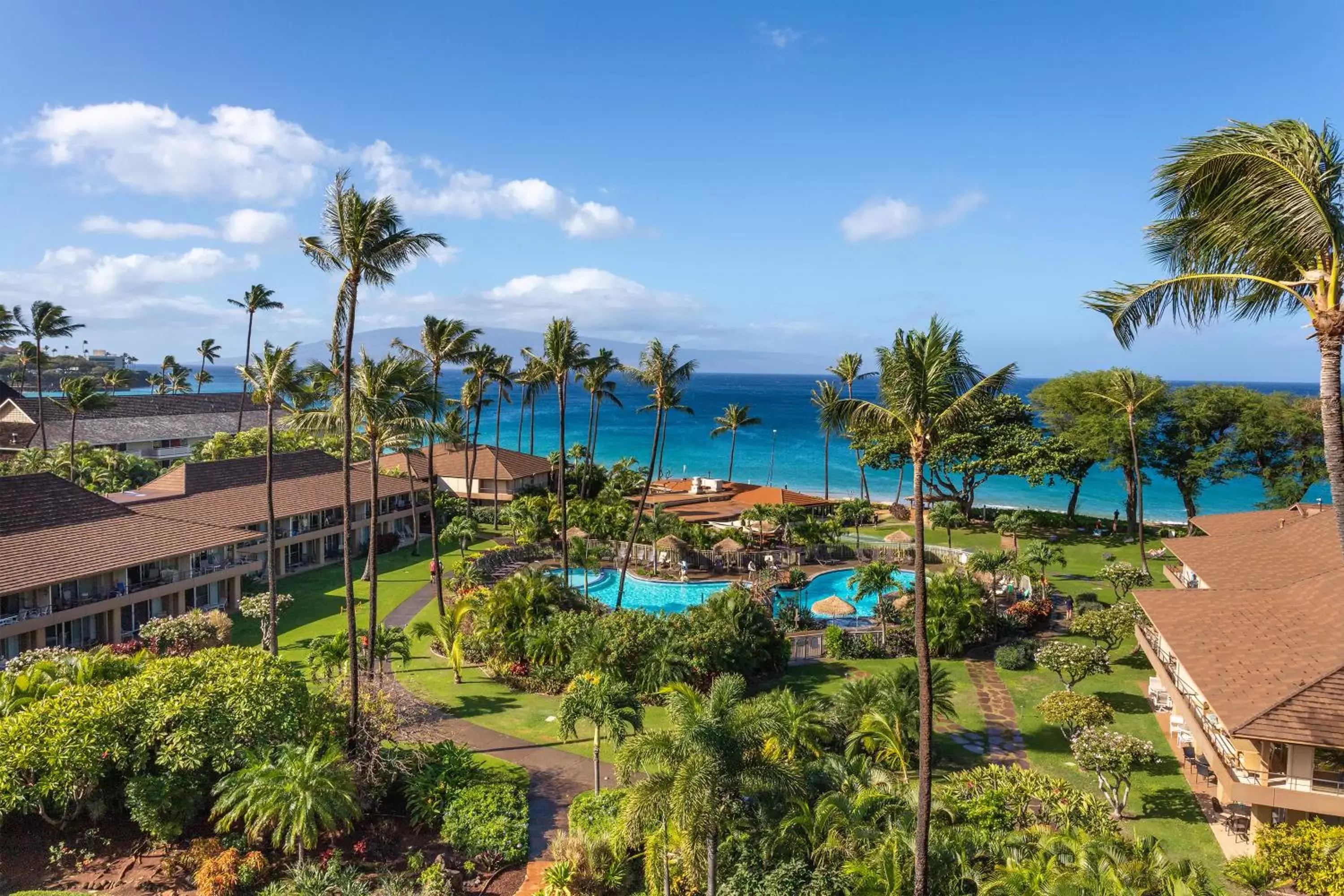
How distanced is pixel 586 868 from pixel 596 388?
32129 mm

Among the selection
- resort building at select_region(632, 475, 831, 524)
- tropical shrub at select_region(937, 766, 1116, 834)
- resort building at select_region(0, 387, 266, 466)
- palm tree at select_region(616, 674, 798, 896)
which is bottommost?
tropical shrub at select_region(937, 766, 1116, 834)

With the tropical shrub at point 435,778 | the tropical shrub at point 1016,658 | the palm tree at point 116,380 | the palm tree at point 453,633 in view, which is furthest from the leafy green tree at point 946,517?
the palm tree at point 116,380

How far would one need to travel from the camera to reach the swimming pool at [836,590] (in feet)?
127

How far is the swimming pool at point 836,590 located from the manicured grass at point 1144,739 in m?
9.49

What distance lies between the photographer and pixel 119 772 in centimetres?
1861

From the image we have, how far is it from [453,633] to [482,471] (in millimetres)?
32111

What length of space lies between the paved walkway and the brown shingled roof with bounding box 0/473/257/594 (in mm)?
32519

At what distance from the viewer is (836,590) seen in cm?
4159

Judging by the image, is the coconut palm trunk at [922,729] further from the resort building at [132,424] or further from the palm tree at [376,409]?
the resort building at [132,424]

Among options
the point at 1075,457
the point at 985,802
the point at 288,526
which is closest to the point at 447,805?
the point at 985,802

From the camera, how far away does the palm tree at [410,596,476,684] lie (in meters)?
29.0

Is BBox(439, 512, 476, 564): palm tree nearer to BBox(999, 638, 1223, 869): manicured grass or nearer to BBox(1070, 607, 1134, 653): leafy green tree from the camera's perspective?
BBox(999, 638, 1223, 869): manicured grass

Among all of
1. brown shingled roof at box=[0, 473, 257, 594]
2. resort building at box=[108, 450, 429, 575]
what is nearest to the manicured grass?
brown shingled roof at box=[0, 473, 257, 594]

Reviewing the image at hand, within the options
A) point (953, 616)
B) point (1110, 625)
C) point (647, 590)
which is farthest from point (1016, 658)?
point (647, 590)
